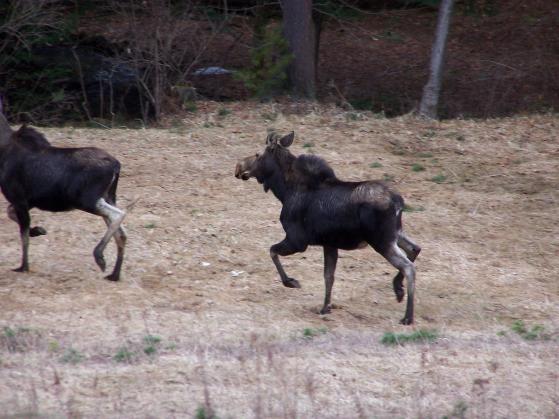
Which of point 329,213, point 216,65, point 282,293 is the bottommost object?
point 216,65

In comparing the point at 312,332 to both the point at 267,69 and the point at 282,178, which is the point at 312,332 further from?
the point at 267,69

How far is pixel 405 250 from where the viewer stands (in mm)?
10195

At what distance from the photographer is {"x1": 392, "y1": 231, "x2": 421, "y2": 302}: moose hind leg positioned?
10.1 m

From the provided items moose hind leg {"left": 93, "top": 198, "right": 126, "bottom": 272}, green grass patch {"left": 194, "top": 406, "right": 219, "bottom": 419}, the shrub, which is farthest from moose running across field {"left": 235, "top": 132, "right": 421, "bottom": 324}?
the shrub

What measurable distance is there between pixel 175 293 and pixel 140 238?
6.02 feet

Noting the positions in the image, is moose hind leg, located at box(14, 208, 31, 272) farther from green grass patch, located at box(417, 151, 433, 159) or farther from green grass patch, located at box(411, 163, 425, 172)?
green grass patch, located at box(417, 151, 433, 159)

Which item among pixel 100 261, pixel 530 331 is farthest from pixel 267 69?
pixel 530 331

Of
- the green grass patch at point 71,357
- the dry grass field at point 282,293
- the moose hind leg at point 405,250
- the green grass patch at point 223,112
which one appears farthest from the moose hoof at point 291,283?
the green grass patch at point 223,112

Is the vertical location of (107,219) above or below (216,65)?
above

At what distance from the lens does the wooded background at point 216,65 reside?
60.3ft

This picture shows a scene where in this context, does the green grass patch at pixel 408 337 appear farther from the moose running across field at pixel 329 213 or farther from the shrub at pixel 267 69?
the shrub at pixel 267 69

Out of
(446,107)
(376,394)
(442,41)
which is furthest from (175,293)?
(446,107)

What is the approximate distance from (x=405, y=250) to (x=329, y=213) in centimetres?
92

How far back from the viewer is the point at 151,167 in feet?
48.1
